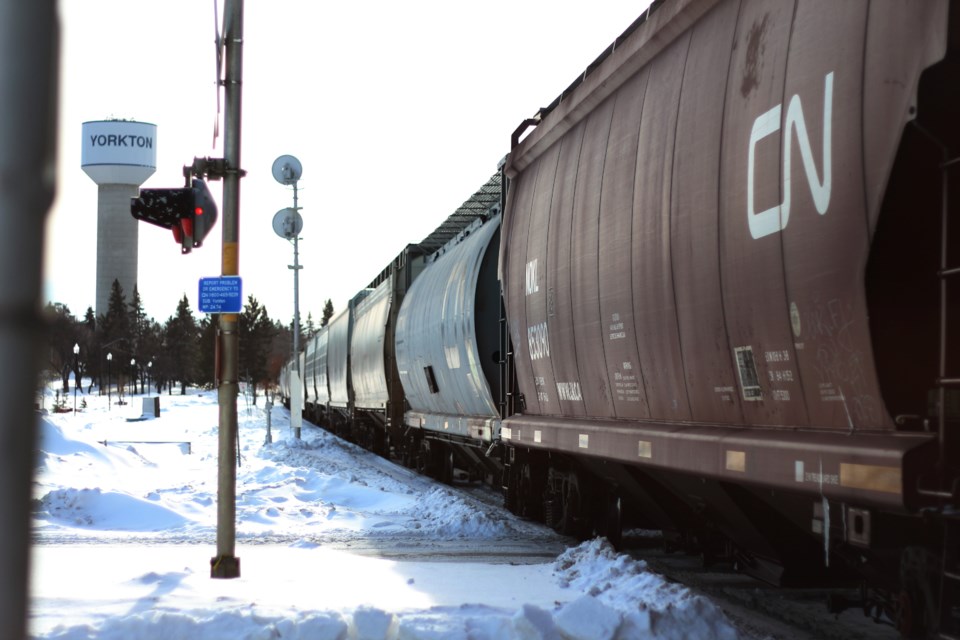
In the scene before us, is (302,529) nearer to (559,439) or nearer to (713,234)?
(559,439)

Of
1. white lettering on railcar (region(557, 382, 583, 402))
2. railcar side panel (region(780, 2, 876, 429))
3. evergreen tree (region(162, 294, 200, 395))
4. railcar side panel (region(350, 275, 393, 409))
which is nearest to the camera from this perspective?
railcar side panel (region(780, 2, 876, 429))

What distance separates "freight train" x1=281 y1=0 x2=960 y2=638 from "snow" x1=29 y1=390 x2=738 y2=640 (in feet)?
3.12

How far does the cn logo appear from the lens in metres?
4.73

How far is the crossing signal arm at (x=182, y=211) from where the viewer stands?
842 cm

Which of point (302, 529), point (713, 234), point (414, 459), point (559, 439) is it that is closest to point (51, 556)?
point (302, 529)

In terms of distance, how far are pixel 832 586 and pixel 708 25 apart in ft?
13.1

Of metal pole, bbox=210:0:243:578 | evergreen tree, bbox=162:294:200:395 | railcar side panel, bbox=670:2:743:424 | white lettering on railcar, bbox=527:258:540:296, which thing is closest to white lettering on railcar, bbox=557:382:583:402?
white lettering on railcar, bbox=527:258:540:296

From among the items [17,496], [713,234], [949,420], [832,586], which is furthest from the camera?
[832,586]

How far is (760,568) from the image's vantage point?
302 inches

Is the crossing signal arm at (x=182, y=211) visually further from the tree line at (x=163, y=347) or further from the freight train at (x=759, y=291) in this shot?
the tree line at (x=163, y=347)

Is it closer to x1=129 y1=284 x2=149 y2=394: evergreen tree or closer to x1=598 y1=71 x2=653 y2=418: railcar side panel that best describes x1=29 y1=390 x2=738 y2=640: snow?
x1=598 y1=71 x2=653 y2=418: railcar side panel

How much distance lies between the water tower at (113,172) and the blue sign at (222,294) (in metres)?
124

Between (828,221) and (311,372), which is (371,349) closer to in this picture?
(828,221)

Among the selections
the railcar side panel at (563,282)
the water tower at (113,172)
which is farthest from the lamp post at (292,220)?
the water tower at (113,172)
